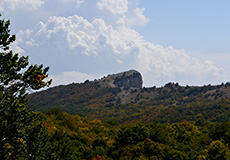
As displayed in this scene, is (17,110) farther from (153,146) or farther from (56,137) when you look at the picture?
(56,137)

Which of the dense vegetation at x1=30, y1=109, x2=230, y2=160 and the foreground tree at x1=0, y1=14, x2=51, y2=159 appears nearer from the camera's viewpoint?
the foreground tree at x1=0, y1=14, x2=51, y2=159

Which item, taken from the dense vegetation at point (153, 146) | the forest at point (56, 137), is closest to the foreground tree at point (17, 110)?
the forest at point (56, 137)

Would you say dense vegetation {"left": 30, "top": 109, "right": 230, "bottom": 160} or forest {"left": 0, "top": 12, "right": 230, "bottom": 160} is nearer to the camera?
forest {"left": 0, "top": 12, "right": 230, "bottom": 160}

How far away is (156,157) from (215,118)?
95.1m

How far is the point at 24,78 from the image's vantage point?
20.4 meters

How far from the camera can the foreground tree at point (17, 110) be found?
18906 millimetres

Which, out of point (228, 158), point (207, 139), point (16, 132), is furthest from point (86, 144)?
point (16, 132)

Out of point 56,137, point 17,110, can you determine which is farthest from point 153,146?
point 17,110

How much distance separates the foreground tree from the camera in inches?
744

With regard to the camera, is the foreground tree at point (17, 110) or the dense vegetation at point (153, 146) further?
the dense vegetation at point (153, 146)

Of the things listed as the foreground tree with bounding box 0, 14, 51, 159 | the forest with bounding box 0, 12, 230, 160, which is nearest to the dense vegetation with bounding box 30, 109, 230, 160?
the forest with bounding box 0, 12, 230, 160

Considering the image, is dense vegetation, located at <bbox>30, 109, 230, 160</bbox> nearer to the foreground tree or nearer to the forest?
the forest

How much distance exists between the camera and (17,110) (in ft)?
61.4

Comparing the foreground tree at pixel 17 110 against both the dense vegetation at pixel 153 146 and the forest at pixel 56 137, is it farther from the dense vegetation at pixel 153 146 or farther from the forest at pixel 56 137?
the dense vegetation at pixel 153 146
